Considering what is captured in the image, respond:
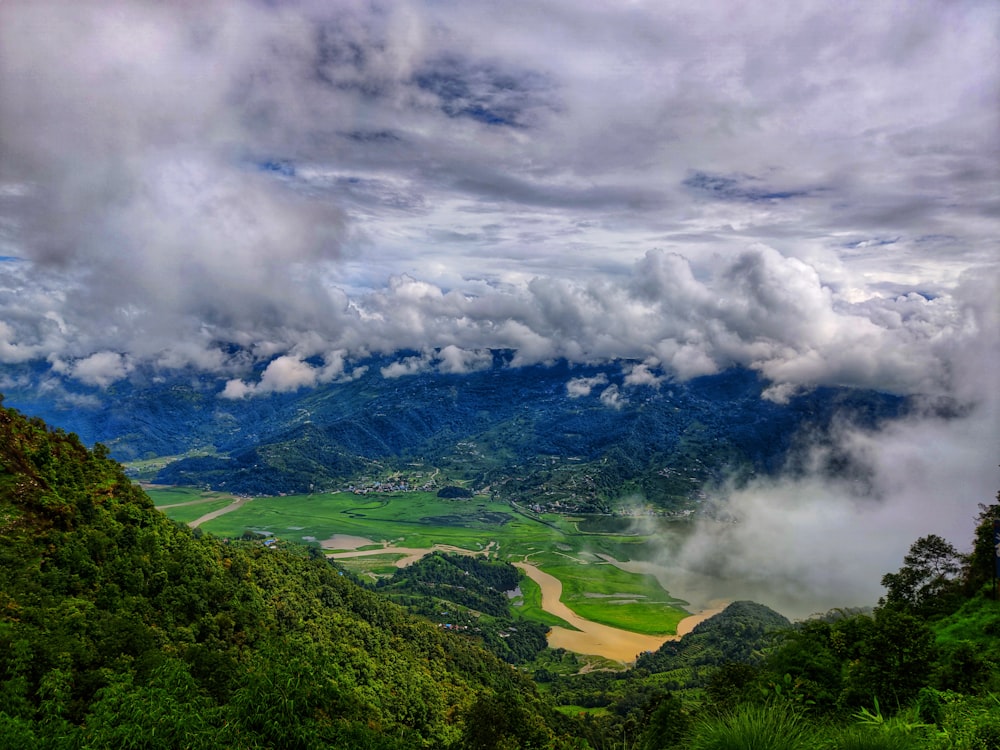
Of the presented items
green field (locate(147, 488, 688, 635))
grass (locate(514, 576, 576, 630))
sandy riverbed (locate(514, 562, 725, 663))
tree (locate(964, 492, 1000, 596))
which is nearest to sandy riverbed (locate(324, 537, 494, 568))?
green field (locate(147, 488, 688, 635))

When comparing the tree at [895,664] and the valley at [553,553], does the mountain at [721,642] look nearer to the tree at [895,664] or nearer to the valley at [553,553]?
the valley at [553,553]

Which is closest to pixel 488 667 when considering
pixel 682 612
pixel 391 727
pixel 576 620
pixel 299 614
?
pixel 299 614

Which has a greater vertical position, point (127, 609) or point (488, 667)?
point (127, 609)

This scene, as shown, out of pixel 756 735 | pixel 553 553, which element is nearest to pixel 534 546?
pixel 553 553

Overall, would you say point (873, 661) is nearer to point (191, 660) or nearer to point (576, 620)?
point (191, 660)

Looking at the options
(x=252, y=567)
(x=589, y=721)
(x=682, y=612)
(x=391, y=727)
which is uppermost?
(x=252, y=567)

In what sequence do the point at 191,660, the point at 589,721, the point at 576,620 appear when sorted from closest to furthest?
1. the point at 191,660
2. the point at 589,721
3. the point at 576,620
